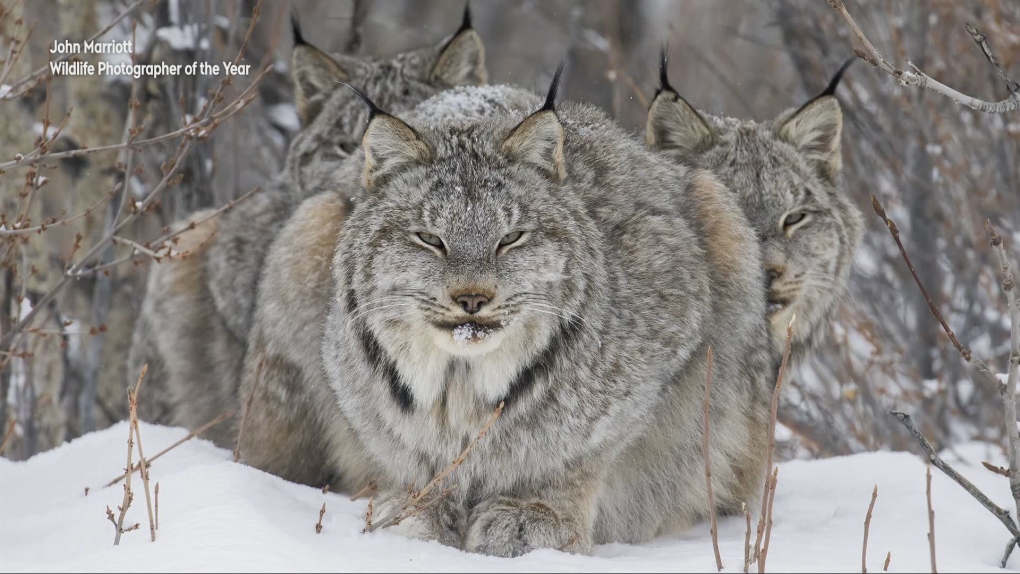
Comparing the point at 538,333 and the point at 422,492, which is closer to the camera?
the point at 422,492

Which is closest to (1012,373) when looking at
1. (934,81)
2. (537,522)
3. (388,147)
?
(934,81)

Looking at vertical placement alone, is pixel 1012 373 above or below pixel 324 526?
above

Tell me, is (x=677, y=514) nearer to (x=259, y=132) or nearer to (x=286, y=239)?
(x=286, y=239)

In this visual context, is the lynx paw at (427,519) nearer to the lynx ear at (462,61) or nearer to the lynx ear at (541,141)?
the lynx ear at (541,141)

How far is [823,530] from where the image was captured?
4520mm

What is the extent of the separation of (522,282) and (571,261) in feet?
0.88

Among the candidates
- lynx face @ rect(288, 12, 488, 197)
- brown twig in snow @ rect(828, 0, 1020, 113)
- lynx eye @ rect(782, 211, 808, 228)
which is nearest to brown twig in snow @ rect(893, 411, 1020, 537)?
brown twig in snow @ rect(828, 0, 1020, 113)

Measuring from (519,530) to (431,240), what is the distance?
1.08 meters

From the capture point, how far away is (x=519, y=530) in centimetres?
428

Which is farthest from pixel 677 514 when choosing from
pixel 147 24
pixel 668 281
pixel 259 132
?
pixel 259 132

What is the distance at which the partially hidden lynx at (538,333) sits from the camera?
422 cm

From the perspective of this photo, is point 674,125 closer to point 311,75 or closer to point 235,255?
point 311,75

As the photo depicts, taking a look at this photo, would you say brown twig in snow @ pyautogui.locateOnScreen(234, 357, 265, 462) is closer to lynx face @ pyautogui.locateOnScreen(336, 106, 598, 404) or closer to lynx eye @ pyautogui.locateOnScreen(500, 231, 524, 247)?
lynx face @ pyautogui.locateOnScreen(336, 106, 598, 404)

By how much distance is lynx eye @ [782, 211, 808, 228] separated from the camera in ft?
18.1
